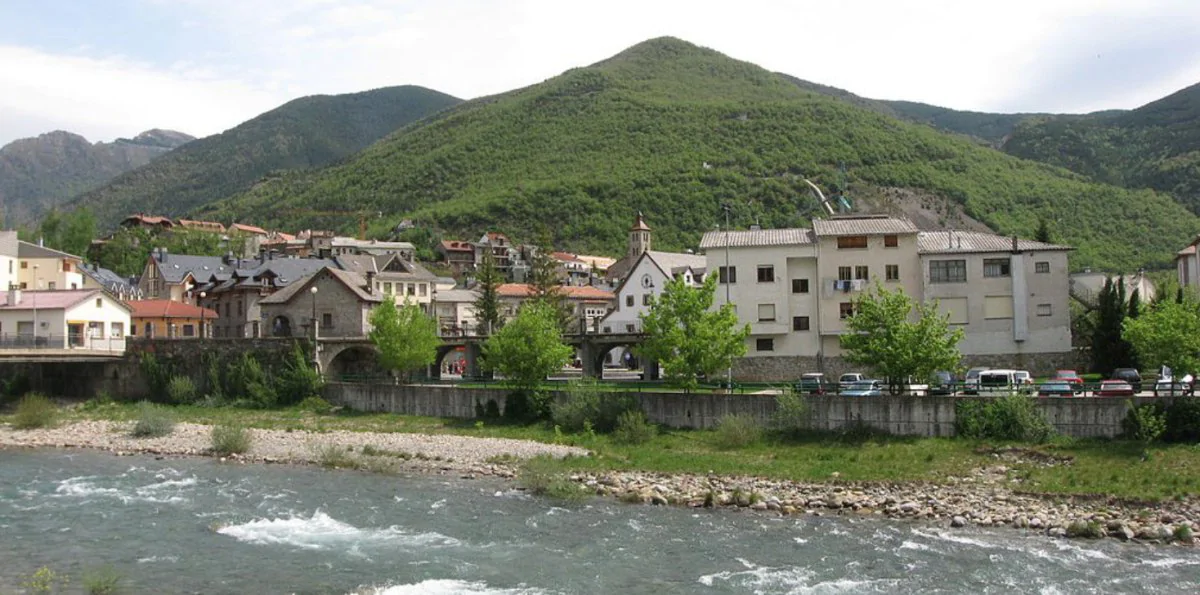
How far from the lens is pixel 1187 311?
40.2 m

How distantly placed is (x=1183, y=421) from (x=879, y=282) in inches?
689

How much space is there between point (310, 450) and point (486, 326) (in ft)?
86.1

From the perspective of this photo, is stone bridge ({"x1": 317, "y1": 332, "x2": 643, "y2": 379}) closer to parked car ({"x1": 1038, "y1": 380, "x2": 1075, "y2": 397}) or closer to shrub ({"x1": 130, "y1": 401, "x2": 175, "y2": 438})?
shrub ({"x1": 130, "y1": 401, "x2": 175, "y2": 438})

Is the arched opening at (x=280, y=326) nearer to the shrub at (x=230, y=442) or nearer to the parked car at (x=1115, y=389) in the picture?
the shrub at (x=230, y=442)

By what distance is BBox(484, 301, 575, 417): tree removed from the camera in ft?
168

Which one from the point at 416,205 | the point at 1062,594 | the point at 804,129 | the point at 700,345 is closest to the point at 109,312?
the point at 700,345

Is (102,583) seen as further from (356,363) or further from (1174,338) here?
(356,363)

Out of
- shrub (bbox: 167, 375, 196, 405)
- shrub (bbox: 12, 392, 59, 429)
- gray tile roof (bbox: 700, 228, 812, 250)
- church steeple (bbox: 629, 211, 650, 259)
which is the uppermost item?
church steeple (bbox: 629, 211, 650, 259)

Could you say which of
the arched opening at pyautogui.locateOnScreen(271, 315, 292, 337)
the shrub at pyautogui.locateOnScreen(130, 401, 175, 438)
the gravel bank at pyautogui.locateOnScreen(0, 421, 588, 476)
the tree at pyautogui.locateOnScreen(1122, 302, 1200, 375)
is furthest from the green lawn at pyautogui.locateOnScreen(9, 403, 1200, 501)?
the arched opening at pyautogui.locateOnScreen(271, 315, 292, 337)

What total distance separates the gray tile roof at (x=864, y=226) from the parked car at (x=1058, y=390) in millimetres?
15532

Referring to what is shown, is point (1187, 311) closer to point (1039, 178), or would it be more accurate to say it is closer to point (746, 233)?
point (746, 233)

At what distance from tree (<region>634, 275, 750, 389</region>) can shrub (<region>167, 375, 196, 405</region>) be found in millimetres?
32301

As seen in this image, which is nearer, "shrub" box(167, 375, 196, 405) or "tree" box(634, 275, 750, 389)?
"tree" box(634, 275, 750, 389)

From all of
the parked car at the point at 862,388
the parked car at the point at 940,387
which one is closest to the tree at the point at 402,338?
the parked car at the point at 862,388
